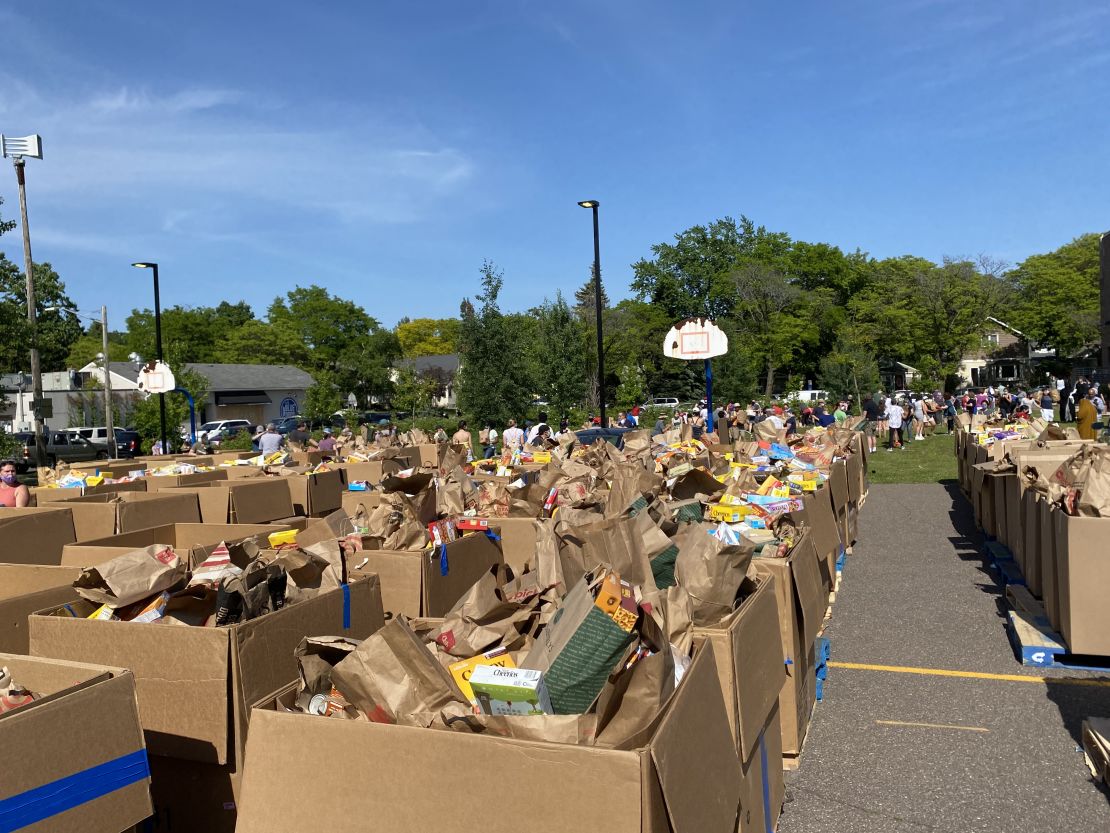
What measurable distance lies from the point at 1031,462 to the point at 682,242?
62.0 metres

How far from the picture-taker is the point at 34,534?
631 centimetres

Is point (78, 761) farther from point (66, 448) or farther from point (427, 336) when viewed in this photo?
point (427, 336)

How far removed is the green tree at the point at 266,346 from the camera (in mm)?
66062

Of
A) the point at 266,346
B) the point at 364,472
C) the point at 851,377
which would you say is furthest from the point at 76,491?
the point at 266,346

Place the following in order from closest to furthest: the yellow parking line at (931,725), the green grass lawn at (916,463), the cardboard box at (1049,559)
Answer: the yellow parking line at (931,725) < the cardboard box at (1049,559) < the green grass lawn at (916,463)

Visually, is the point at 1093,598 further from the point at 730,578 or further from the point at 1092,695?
the point at 730,578

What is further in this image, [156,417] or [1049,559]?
[156,417]

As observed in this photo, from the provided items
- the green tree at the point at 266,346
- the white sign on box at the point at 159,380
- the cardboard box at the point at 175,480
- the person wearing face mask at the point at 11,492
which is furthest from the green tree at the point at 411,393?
the person wearing face mask at the point at 11,492

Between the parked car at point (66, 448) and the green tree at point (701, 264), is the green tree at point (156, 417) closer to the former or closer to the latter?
the parked car at point (66, 448)

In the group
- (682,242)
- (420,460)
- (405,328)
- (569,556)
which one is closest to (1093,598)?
(569,556)

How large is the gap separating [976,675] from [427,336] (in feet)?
318

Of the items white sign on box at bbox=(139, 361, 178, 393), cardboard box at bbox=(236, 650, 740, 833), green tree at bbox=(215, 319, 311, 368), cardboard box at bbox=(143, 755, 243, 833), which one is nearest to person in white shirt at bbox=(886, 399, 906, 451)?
white sign on box at bbox=(139, 361, 178, 393)

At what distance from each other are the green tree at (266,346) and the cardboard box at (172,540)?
206 feet

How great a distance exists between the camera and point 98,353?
6656cm
